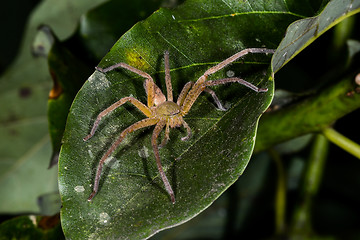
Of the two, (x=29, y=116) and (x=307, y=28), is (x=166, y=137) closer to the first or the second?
(x=307, y=28)

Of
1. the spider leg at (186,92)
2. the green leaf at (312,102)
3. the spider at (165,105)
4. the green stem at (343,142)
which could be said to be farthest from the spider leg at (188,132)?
the green stem at (343,142)

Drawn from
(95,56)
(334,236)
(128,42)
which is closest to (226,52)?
(128,42)

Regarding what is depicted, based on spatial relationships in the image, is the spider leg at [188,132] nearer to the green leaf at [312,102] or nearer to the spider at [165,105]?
the spider at [165,105]

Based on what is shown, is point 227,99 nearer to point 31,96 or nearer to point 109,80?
point 109,80

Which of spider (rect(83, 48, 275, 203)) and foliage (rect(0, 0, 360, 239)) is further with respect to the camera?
spider (rect(83, 48, 275, 203))

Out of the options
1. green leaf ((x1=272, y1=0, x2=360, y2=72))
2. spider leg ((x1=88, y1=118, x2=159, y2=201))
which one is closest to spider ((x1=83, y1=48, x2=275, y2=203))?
spider leg ((x1=88, y1=118, x2=159, y2=201))

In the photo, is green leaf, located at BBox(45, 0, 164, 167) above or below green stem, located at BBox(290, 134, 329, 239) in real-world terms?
above

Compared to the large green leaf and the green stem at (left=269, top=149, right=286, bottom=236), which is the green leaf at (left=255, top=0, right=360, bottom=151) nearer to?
the large green leaf
